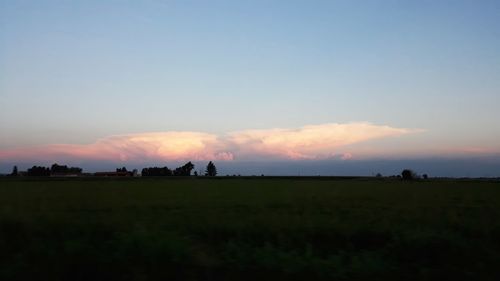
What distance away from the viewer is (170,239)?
975 cm

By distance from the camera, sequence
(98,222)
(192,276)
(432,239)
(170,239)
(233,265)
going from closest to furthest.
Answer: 1. (192,276)
2. (233,265)
3. (170,239)
4. (432,239)
5. (98,222)

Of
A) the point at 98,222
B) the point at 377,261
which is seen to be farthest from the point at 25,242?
the point at 377,261

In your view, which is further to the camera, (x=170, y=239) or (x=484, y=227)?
(x=484, y=227)

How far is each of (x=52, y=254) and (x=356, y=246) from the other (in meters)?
7.59

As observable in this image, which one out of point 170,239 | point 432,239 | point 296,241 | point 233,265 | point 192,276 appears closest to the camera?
point 192,276

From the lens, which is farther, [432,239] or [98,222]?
[98,222]

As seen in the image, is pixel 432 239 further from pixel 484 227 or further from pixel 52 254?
pixel 52 254

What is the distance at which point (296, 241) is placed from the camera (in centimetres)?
1272

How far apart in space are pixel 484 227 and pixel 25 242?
12.5 metres

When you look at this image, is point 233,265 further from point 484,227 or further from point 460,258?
point 484,227

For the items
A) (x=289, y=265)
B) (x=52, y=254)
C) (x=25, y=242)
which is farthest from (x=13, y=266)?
(x=289, y=265)

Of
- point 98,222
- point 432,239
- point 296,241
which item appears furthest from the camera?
point 98,222

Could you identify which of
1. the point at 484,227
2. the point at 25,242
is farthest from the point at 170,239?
the point at 484,227

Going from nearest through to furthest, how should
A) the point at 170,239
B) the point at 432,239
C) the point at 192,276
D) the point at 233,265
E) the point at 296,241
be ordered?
the point at 192,276 < the point at 233,265 < the point at 170,239 < the point at 432,239 < the point at 296,241
